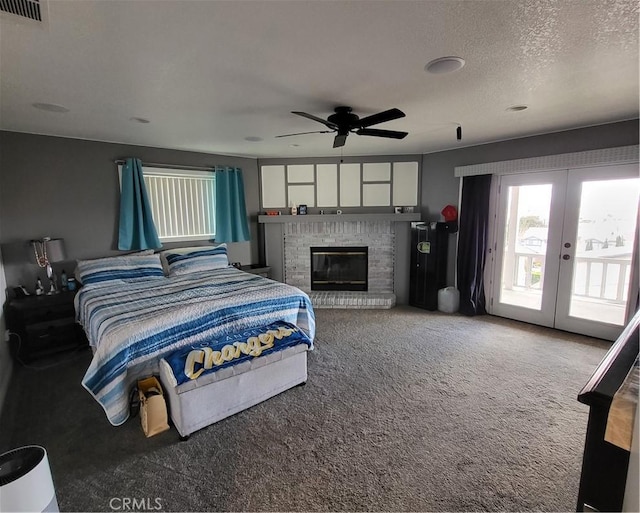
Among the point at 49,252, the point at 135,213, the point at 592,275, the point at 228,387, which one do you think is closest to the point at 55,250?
the point at 49,252

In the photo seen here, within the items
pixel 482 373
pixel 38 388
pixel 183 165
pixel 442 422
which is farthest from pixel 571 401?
pixel 183 165

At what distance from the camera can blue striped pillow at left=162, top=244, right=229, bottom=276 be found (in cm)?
419

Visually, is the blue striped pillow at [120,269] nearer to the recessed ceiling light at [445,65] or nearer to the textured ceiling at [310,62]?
the textured ceiling at [310,62]

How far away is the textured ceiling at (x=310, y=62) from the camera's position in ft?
4.74

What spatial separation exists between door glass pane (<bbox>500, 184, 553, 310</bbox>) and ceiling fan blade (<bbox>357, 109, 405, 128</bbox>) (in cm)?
271

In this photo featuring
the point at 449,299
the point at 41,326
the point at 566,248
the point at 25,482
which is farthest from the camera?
the point at 449,299

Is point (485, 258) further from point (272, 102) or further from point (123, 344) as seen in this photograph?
point (123, 344)

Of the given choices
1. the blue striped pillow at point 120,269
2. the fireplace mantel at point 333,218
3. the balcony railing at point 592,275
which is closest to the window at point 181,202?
the blue striped pillow at point 120,269

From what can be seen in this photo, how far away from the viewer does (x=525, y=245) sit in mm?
4223

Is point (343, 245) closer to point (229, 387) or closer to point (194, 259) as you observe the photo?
point (194, 259)

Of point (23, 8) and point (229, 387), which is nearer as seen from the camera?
point (23, 8)

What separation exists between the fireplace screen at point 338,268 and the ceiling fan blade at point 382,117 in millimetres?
2963

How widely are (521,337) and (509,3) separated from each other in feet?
11.6

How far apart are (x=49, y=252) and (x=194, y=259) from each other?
1.53m
